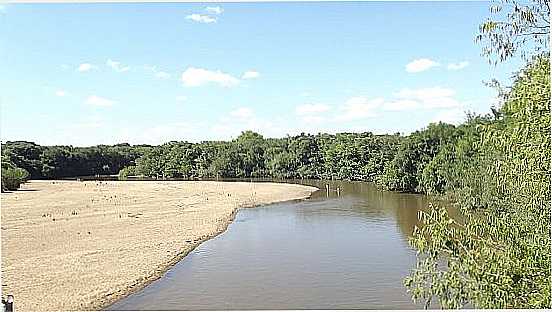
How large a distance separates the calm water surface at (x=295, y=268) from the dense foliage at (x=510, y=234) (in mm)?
2052

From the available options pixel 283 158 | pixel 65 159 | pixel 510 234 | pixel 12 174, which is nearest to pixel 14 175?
pixel 12 174

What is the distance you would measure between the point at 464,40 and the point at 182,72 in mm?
3953

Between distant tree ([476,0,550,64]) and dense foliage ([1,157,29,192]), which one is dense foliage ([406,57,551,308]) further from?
dense foliage ([1,157,29,192])

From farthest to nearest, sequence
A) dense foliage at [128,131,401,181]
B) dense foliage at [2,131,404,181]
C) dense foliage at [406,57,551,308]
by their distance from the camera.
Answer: dense foliage at [128,131,401,181]
dense foliage at [2,131,404,181]
dense foliage at [406,57,551,308]

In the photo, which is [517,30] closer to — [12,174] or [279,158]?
[12,174]

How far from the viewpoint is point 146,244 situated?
756 cm

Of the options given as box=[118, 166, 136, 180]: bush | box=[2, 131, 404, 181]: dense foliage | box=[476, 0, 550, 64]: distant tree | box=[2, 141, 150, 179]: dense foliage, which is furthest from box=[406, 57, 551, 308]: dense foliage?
box=[2, 131, 404, 181]: dense foliage

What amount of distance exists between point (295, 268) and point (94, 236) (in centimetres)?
294

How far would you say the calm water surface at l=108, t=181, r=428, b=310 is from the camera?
5.21 metres

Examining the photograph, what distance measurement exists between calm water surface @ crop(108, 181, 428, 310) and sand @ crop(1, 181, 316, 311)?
0.29m

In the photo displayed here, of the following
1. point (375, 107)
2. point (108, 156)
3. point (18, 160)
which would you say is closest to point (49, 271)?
point (18, 160)

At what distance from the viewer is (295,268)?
21.3ft

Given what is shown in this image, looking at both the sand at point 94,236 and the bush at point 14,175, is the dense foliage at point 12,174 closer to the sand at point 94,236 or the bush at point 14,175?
the bush at point 14,175

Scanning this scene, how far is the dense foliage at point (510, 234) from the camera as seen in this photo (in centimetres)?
211
